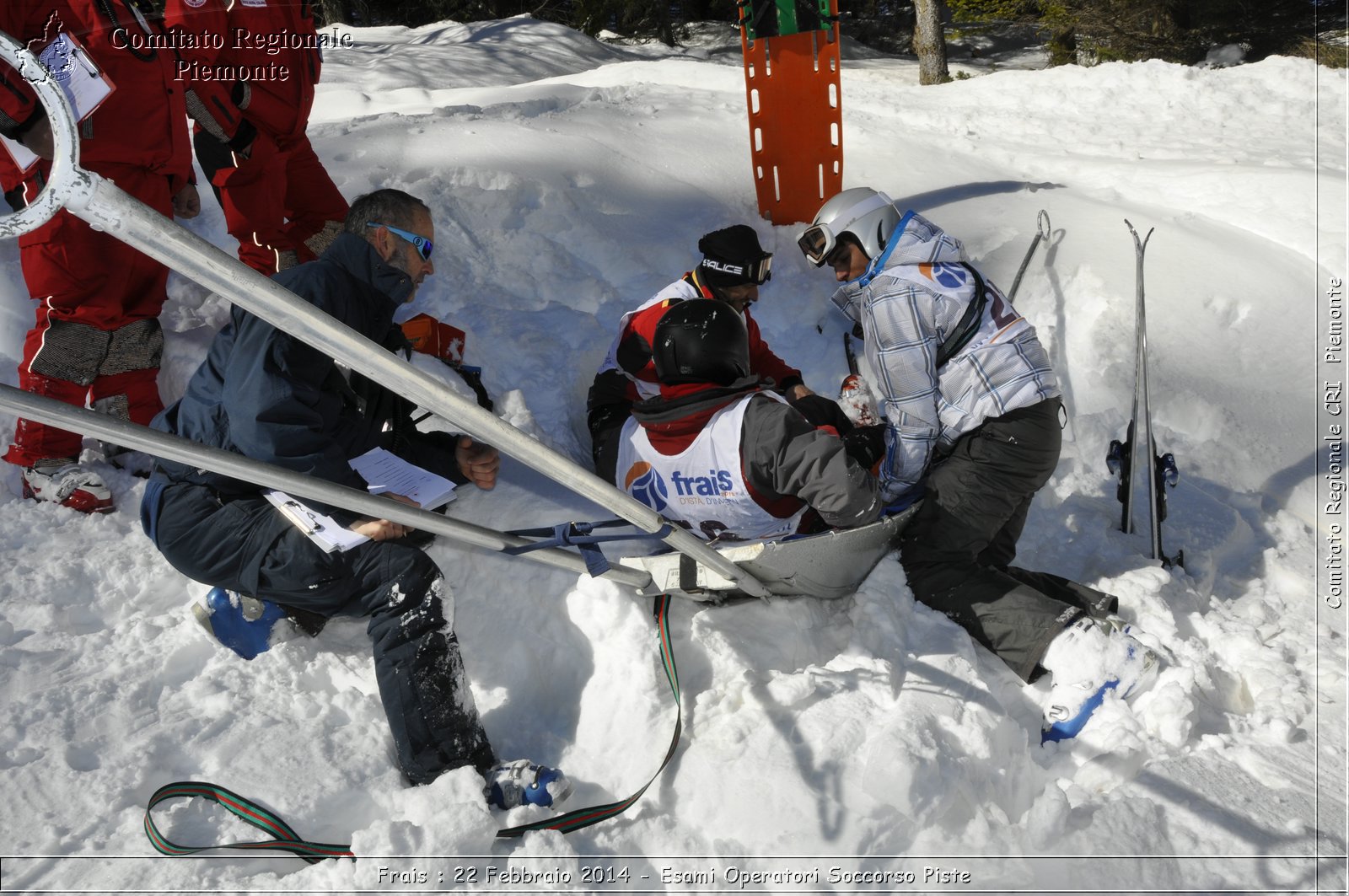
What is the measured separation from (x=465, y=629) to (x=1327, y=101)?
25.2ft

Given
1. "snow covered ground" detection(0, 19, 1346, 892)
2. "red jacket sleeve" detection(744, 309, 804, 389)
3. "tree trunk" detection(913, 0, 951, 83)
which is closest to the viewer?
"snow covered ground" detection(0, 19, 1346, 892)

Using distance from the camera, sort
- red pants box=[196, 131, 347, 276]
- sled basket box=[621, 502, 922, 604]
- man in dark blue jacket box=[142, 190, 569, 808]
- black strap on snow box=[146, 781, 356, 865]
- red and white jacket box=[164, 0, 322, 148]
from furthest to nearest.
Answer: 1. red pants box=[196, 131, 347, 276]
2. red and white jacket box=[164, 0, 322, 148]
3. sled basket box=[621, 502, 922, 604]
4. man in dark blue jacket box=[142, 190, 569, 808]
5. black strap on snow box=[146, 781, 356, 865]

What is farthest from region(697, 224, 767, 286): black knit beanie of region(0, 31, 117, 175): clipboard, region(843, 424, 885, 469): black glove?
region(0, 31, 117, 175): clipboard

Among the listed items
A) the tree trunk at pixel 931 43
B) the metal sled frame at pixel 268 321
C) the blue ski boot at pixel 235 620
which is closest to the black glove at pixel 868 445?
the metal sled frame at pixel 268 321

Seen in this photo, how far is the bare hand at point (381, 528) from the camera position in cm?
246

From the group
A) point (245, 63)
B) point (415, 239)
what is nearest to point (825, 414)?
point (415, 239)

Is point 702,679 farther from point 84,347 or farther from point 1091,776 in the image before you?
point 84,347

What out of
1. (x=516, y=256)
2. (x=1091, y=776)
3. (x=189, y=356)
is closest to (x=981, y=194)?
(x=516, y=256)

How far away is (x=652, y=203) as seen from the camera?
17.4ft

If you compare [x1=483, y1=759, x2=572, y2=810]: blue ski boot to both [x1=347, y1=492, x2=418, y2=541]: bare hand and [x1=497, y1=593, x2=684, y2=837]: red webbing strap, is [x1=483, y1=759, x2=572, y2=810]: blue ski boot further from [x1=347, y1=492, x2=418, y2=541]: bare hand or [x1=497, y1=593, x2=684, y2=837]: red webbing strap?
[x1=347, y1=492, x2=418, y2=541]: bare hand

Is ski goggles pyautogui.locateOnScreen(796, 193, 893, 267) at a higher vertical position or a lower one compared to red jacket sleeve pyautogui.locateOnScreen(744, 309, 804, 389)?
higher

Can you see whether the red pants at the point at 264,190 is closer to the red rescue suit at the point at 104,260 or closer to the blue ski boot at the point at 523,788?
the red rescue suit at the point at 104,260

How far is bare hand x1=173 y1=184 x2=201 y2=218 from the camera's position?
13.0ft

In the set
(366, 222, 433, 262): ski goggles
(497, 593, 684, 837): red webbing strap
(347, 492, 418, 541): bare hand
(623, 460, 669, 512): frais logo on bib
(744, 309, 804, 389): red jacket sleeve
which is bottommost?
(497, 593, 684, 837): red webbing strap
